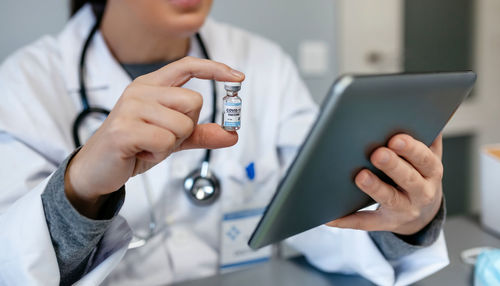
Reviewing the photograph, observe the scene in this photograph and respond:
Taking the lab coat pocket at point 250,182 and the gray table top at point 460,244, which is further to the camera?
the lab coat pocket at point 250,182

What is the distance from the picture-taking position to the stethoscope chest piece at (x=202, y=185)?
90cm

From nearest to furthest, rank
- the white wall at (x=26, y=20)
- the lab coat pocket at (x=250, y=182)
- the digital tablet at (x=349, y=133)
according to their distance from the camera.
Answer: the digital tablet at (x=349, y=133), the lab coat pocket at (x=250, y=182), the white wall at (x=26, y=20)

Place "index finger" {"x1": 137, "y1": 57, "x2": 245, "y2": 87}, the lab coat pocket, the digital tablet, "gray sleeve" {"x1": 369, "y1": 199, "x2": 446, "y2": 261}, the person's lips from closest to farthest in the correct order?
the digital tablet < "index finger" {"x1": 137, "y1": 57, "x2": 245, "y2": 87} < "gray sleeve" {"x1": 369, "y1": 199, "x2": 446, "y2": 261} < the person's lips < the lab coat pocket

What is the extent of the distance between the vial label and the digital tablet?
0.12m

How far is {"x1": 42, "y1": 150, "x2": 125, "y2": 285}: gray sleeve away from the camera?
59 centimetres

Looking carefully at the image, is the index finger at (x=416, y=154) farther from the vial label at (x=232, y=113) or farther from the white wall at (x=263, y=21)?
the white wall at (x=263, y=21)

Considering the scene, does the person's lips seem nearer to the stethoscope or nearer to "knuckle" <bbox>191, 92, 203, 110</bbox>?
the stethoscope

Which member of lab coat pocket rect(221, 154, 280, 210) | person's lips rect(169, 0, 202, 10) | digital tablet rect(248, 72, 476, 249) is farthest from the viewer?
lab coat pocket rect(221, 154, 280, 210)

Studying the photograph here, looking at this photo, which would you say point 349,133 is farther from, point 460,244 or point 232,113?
point 460,244

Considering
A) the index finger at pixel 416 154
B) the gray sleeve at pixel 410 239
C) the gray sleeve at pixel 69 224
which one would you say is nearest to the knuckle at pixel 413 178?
the index finger at pixel 416 154

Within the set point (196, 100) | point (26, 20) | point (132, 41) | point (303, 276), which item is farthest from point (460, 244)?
point (26, 20)

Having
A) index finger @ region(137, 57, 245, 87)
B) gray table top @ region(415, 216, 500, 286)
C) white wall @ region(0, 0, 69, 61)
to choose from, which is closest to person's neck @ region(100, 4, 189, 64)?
white wall @ region(0, 0, 69, 61)

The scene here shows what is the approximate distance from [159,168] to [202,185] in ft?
0.34

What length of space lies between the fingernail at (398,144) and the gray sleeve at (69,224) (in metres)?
0.38
